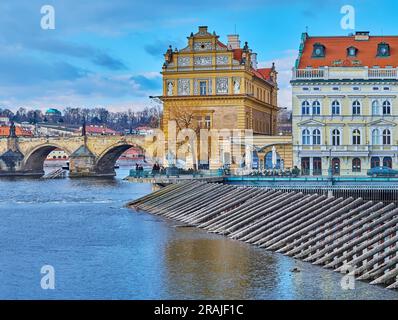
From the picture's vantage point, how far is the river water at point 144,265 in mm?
28500

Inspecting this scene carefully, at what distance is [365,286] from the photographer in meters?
28.3

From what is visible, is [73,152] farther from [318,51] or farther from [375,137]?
[375,137]

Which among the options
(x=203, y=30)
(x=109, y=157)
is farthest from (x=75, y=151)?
(x=203, y=30)

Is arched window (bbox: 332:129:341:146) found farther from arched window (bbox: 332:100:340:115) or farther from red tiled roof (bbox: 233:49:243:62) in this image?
red tiled roof (bbox: 233:49:243:62)

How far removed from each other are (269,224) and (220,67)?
41598mm

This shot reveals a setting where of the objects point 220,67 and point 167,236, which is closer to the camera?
point 167,236

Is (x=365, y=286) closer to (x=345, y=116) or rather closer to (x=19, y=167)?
(x=345, y=116)

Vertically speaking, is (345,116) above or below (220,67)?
below

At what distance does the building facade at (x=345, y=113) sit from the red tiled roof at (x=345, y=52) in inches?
3.3

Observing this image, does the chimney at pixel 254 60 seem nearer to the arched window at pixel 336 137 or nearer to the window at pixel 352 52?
the window at pixel 352 52

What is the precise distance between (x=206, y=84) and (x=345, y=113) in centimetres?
1426

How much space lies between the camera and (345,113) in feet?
240
